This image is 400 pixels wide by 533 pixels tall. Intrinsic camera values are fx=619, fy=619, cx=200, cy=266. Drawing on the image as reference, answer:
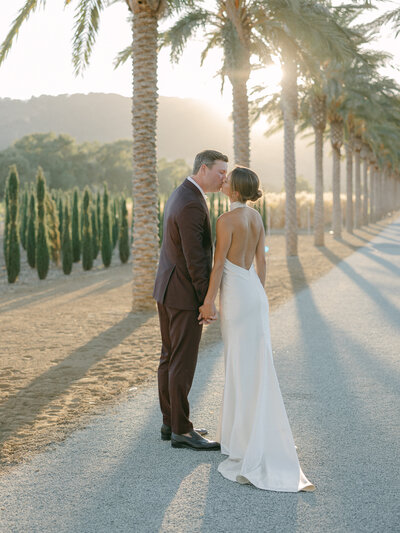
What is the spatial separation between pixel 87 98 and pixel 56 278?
180 metres

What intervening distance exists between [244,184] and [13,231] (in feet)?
41.1

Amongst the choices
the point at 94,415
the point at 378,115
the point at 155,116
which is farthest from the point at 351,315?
the point at 378,115

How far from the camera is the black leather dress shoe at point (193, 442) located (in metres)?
4.05

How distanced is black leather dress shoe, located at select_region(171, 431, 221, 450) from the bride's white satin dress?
0.07 metres

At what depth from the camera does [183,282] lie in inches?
158

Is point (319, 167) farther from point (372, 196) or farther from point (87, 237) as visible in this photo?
point (372, 196)

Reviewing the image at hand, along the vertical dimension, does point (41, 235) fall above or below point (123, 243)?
above

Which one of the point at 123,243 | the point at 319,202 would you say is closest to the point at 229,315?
the point at 123,243

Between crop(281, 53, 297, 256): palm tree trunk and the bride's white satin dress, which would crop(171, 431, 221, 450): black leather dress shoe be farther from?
crop(281, 53, 297, 256): palm tree trunk

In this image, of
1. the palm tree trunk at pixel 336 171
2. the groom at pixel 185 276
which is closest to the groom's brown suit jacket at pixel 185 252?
the groom at pixel 185 276

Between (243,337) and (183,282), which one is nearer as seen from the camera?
(243,337)

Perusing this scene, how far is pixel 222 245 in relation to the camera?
3822 millimetres

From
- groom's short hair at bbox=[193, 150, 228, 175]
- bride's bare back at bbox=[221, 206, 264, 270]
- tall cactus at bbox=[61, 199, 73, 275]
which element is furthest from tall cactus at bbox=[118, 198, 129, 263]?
bride's bare back at bbox=[221, 206, 264, 270]

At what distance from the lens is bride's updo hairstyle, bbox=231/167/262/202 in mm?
3812
